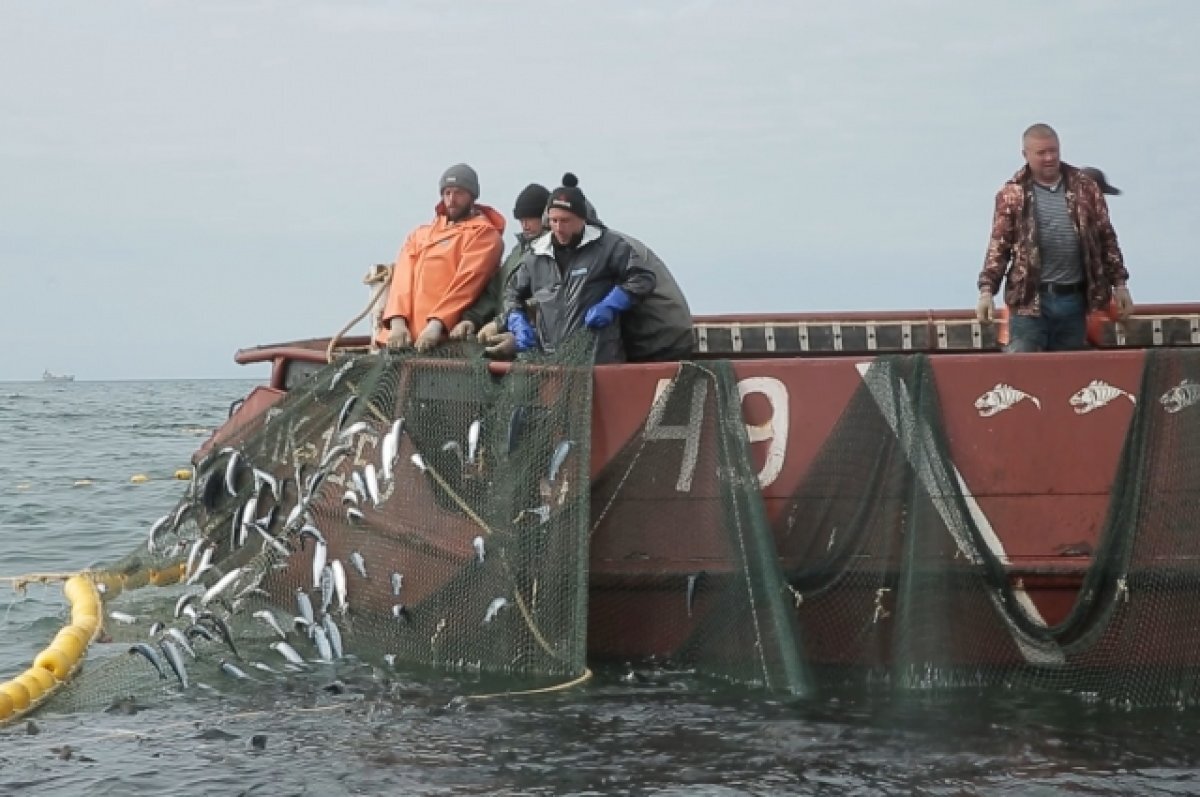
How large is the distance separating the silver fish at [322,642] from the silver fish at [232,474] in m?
1.24

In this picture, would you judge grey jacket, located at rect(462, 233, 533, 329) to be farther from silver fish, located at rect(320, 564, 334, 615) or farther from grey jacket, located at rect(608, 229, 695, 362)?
silver fish, located at rect(320, 564, 334, 615)

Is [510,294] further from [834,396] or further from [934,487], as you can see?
[934,487]

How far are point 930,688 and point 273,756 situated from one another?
3395mm

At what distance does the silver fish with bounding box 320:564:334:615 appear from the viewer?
9039mm

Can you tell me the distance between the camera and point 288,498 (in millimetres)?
9555

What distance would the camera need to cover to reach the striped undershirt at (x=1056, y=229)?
30.4 ft

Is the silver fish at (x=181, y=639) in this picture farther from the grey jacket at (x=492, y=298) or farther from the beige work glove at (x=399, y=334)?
the grey jacket at (x=492, y=298)

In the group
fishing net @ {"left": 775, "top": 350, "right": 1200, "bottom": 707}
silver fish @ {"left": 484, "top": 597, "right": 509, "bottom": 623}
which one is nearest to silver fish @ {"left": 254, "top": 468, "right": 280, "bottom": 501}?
silver fish @ {"left": 484, "top": 597, "right": 509, "bottom": 623}

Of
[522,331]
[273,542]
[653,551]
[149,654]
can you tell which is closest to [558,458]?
[653,551]

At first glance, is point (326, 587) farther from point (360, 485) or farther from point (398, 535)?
point (360, 485)

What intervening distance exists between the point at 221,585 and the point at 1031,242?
5058 millimetres

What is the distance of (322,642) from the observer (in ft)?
28.9

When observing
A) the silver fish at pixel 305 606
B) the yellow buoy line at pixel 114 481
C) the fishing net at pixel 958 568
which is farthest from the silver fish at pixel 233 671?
the yellow buoy line at pixel 114 481

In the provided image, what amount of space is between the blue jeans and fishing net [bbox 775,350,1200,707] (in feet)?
3.98
